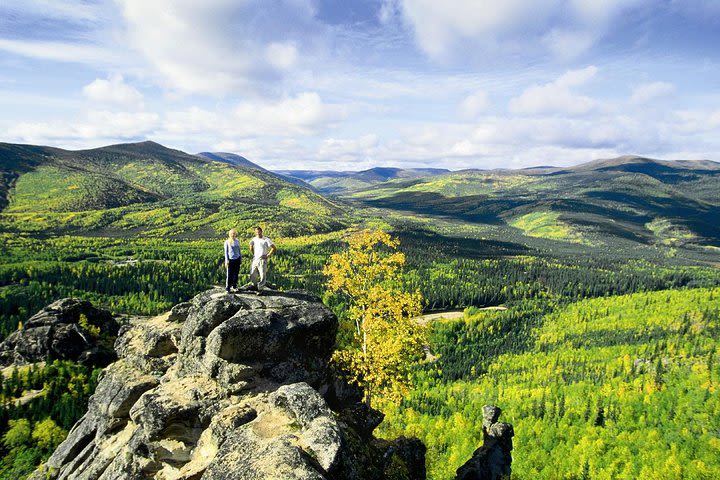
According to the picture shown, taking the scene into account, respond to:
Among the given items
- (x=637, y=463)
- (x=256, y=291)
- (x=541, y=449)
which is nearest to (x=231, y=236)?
(x=256, y=291)

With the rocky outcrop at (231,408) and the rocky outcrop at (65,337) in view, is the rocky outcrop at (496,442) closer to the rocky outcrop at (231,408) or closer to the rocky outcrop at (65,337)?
the rocky outcrop at (231,408)

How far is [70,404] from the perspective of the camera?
85.0m

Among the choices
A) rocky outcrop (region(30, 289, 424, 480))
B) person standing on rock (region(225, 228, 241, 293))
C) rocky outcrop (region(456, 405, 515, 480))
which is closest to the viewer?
rocky outcrop (region(30, 289, 424, 480))

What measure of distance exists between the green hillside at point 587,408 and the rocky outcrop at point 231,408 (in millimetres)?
42887

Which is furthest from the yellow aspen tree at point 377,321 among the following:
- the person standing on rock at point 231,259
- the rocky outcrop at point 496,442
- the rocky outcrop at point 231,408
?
the rocky outcrop at point 496,442

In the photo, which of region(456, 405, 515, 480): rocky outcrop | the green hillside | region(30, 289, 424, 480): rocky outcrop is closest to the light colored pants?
region(30, 289, 424, 480): rocky outcrop

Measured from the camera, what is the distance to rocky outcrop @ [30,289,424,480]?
755 inches

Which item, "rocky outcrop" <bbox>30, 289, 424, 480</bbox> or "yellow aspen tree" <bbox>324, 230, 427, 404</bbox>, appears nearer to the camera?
"rocky outcrop" <bbox>30, 289, 424, 480</bbox>

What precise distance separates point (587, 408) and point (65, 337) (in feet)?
532

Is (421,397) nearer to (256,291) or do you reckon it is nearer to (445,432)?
(445,432)

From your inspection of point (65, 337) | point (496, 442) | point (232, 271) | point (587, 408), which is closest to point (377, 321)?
point (232, 271)

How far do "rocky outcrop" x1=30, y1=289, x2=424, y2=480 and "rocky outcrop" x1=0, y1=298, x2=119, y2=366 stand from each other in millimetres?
69727

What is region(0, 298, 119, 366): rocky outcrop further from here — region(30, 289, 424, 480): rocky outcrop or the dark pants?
the dark pants

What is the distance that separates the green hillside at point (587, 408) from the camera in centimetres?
10031
